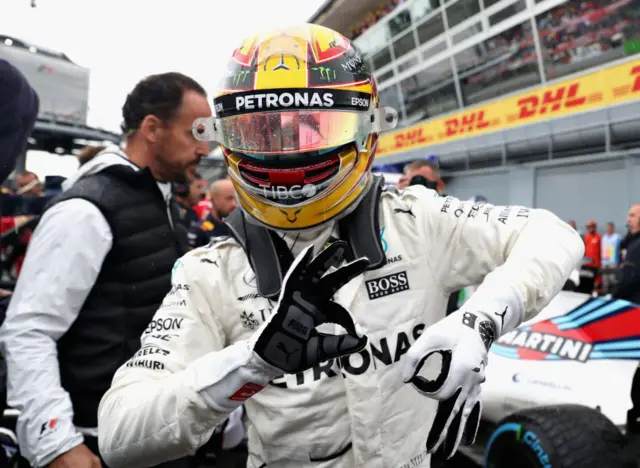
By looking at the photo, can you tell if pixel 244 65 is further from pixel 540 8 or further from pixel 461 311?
pixel 540 8

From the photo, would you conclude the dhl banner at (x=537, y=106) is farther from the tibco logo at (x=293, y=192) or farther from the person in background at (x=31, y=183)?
the tibco logo at (x=293, y=192)

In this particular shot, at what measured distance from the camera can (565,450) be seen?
185 centimetres

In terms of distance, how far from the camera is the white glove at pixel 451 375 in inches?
34.7

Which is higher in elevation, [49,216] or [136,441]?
[49,216]

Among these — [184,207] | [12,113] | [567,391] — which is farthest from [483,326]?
[184,207]

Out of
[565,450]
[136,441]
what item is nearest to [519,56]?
[565,450]

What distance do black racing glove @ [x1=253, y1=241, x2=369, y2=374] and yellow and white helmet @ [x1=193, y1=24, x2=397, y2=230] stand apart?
324 mm

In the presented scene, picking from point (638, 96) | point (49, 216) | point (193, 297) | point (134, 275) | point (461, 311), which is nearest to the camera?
point (461, 311)

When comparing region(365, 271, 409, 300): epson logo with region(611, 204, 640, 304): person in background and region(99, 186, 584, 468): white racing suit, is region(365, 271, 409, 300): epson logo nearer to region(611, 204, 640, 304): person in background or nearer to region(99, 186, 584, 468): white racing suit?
region(99, 186, 584, 468): white racing suit

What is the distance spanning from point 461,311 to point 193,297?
2.02 ft

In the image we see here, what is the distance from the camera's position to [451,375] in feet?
2.87

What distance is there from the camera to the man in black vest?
1571mm

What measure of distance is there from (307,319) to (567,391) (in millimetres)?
2057

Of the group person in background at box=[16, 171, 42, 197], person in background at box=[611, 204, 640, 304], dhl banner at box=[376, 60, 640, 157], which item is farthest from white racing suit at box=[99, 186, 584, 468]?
dhl banner at box=[376, 60, 640, 157]
